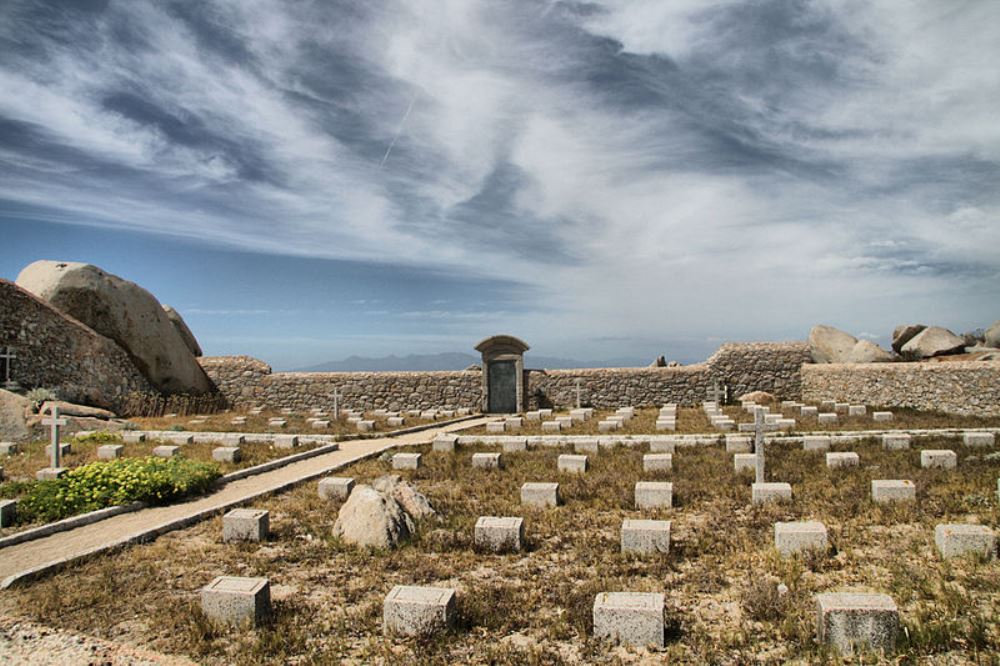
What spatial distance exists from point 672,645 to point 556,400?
20.9m

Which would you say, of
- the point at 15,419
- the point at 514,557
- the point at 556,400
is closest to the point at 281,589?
the point at 514,557

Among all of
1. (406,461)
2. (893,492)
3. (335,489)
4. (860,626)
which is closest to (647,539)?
(860,626)

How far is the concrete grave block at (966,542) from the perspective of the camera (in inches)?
259

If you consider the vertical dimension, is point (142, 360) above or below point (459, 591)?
above

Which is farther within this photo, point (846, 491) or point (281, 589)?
point (846, 491)

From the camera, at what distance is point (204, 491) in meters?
11.2

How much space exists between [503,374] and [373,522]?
18.2 m

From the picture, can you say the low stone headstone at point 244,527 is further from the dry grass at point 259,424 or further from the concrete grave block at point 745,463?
the dry grass at point 259,424

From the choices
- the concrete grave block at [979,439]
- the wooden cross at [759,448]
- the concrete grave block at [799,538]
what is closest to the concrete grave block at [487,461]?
the wooden cross at [759,448]

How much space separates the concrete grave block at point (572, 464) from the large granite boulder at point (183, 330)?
22.1m

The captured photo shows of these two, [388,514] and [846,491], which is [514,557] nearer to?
[388,514]

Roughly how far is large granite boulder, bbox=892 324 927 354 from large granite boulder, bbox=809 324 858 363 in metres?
1.44

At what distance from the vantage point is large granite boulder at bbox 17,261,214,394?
23312 mm

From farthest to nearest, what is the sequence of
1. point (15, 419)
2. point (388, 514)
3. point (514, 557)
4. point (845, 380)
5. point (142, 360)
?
point (142, 360), point (845, 380), point (15, 419), point (388, 514), point (514, 557)
